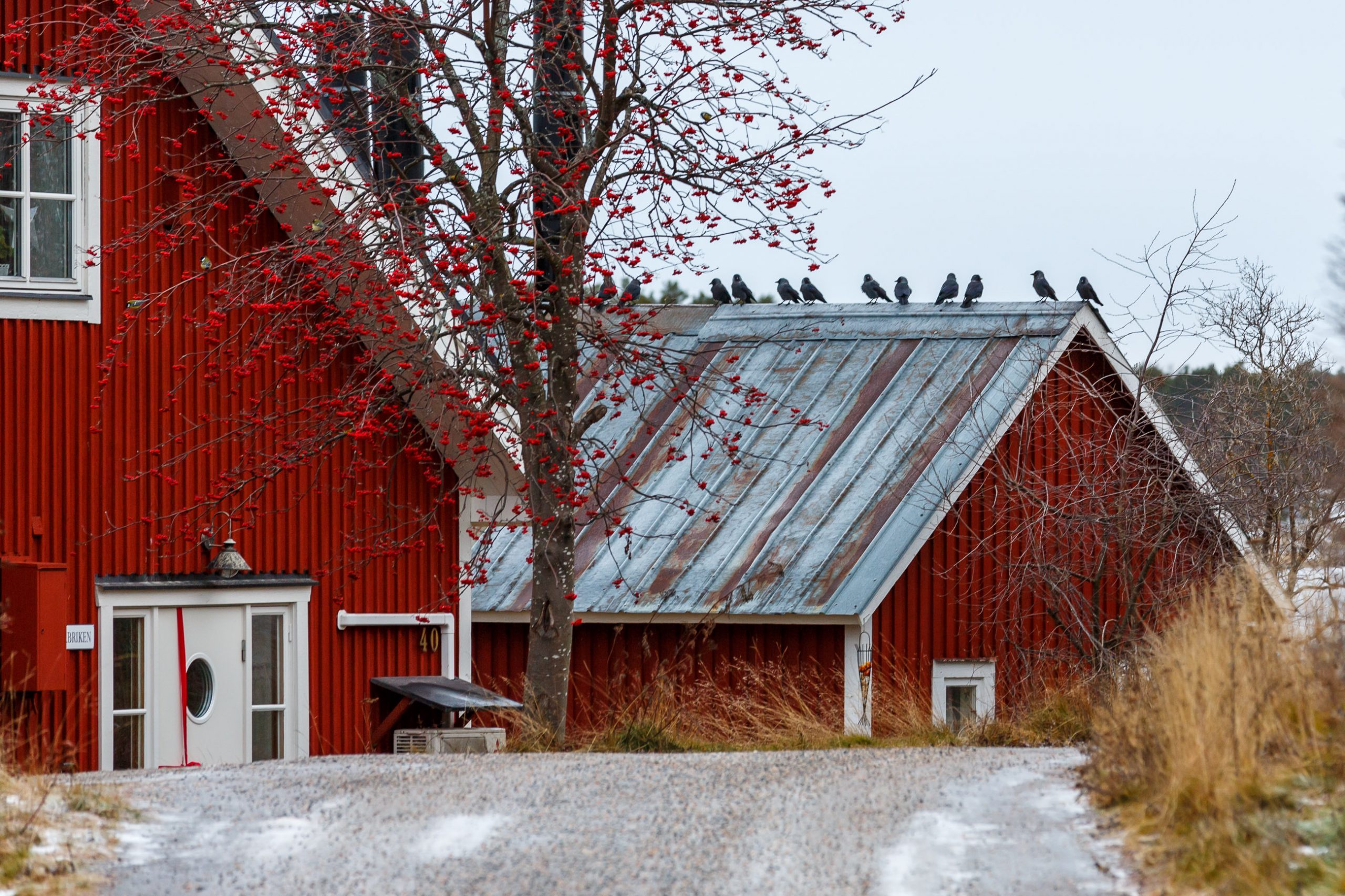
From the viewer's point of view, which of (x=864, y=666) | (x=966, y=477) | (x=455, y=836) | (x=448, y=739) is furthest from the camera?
(x=966, y=477)

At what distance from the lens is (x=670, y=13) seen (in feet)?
39.9

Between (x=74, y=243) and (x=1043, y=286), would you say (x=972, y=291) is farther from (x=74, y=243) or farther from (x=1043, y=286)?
(x=74, y=243)

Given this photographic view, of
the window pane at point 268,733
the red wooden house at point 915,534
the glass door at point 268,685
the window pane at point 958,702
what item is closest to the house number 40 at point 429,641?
the glass door at point 268,685

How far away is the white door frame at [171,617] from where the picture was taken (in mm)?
13695

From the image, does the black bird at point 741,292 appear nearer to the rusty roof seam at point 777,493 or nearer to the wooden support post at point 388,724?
the rusty roof seam at point 777,493

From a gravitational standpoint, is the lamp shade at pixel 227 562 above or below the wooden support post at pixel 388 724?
above

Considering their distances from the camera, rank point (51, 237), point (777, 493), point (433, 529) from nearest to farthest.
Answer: point (51, 237), point (433, 529), point (777, 493)

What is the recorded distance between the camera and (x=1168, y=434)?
18547mm

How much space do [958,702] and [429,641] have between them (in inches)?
239

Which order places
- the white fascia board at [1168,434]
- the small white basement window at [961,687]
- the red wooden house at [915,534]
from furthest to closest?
the small white basement window at [961,687] < the red wooden house at [915,534] < the white fascia board at [1168,434]

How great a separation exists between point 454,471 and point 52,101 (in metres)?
4.68

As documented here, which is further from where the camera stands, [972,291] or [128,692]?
[972,291]

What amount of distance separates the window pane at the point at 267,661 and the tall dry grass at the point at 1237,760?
8.23 meters

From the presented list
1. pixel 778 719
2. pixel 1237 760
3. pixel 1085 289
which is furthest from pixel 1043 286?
pixel 1237 760
